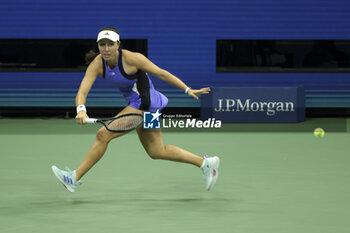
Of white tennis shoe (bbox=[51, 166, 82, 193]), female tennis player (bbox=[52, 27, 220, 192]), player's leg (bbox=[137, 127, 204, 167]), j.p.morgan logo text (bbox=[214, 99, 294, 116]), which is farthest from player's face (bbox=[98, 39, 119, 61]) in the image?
j.p.morgan logo text (bbox=[214, 99, 294, 116])

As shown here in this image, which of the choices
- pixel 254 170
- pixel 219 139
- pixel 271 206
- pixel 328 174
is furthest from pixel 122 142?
pixel 271 206

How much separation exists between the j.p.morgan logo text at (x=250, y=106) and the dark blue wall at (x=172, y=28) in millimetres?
1306

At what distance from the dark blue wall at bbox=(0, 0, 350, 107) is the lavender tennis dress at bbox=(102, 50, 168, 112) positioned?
29.1 ft

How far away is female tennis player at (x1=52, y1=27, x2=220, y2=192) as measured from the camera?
678 cm

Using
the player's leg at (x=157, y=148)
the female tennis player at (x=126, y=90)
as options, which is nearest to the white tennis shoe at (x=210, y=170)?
the female tennis player at (x=126, y=90)

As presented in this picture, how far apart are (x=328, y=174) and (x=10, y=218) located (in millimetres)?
4118

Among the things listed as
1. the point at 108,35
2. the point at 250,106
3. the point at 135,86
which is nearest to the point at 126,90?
the point at 135,86

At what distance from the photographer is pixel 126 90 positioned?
7.12 metres

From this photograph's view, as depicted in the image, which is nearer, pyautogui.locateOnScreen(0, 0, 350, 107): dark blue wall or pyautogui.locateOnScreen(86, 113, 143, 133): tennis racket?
pyautogui.locateOnScreen(86, 113, 143, 133): tennis racket

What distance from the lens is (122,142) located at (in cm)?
1177

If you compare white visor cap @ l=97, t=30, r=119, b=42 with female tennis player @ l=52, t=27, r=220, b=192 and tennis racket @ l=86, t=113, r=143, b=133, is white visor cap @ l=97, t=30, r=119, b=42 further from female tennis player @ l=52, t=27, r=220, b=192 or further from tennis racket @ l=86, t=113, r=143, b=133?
tennis racket @ l=86, t=113, r=143, b=133

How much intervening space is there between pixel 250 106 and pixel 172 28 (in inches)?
107

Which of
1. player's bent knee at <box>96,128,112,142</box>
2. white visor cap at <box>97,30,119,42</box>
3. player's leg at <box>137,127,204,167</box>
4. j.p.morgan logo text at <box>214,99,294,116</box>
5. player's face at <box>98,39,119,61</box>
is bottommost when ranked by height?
j.p.morgan logo text at <box>214,99,294,116</box>

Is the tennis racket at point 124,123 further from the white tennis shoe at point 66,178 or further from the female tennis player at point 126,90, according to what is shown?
the white tennis shoe at point 66,178
